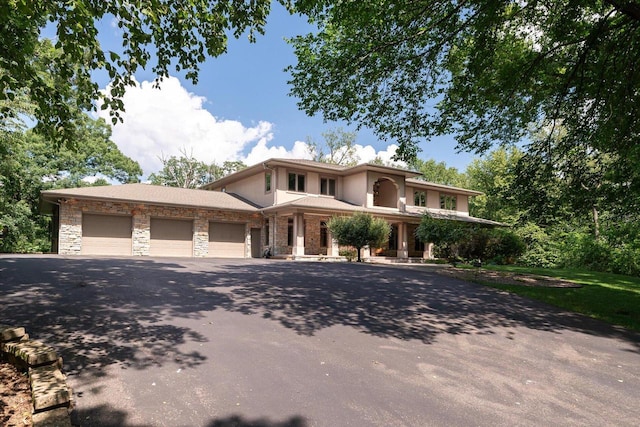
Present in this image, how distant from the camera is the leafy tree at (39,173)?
79.2 ft

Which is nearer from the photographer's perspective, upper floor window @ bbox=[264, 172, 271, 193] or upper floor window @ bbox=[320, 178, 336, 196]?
upper floor window @ bbox=[264, 172, 271, 193]

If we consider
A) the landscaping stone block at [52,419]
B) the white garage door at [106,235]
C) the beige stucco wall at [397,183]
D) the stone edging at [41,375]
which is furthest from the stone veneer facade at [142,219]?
the landscaping stone block at [52,419]

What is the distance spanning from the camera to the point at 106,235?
2084 centimetres

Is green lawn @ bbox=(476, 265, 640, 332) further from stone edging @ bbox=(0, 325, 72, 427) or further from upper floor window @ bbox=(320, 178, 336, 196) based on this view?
upper floor window @ bbox=(320, 178, 336, 196)

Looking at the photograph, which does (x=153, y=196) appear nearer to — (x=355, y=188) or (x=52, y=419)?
(x=355, y=188)

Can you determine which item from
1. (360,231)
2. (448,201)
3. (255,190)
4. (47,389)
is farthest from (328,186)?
(47,389)

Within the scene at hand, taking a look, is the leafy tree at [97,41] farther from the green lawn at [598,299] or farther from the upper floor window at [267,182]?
the upper floor window at [267,182]

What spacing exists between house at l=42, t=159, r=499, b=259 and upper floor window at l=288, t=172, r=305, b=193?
0.23 feet

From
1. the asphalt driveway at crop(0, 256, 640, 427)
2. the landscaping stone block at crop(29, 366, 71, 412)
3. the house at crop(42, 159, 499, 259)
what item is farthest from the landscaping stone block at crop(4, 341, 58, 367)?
the house at crop(42, 159, 499, 259)

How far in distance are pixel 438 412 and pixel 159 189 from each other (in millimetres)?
24455

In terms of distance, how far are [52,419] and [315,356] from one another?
3032mm

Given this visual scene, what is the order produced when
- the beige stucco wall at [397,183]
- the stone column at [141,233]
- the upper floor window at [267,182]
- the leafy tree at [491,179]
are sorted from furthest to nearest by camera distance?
the leafy tree at [491,179] → the beige stucco wall at [397,183] → the upper floor window at [267,182] → the stone column at [141,233]

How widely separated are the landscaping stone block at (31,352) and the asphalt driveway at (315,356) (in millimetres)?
264

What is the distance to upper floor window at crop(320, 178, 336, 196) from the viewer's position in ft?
87.2
